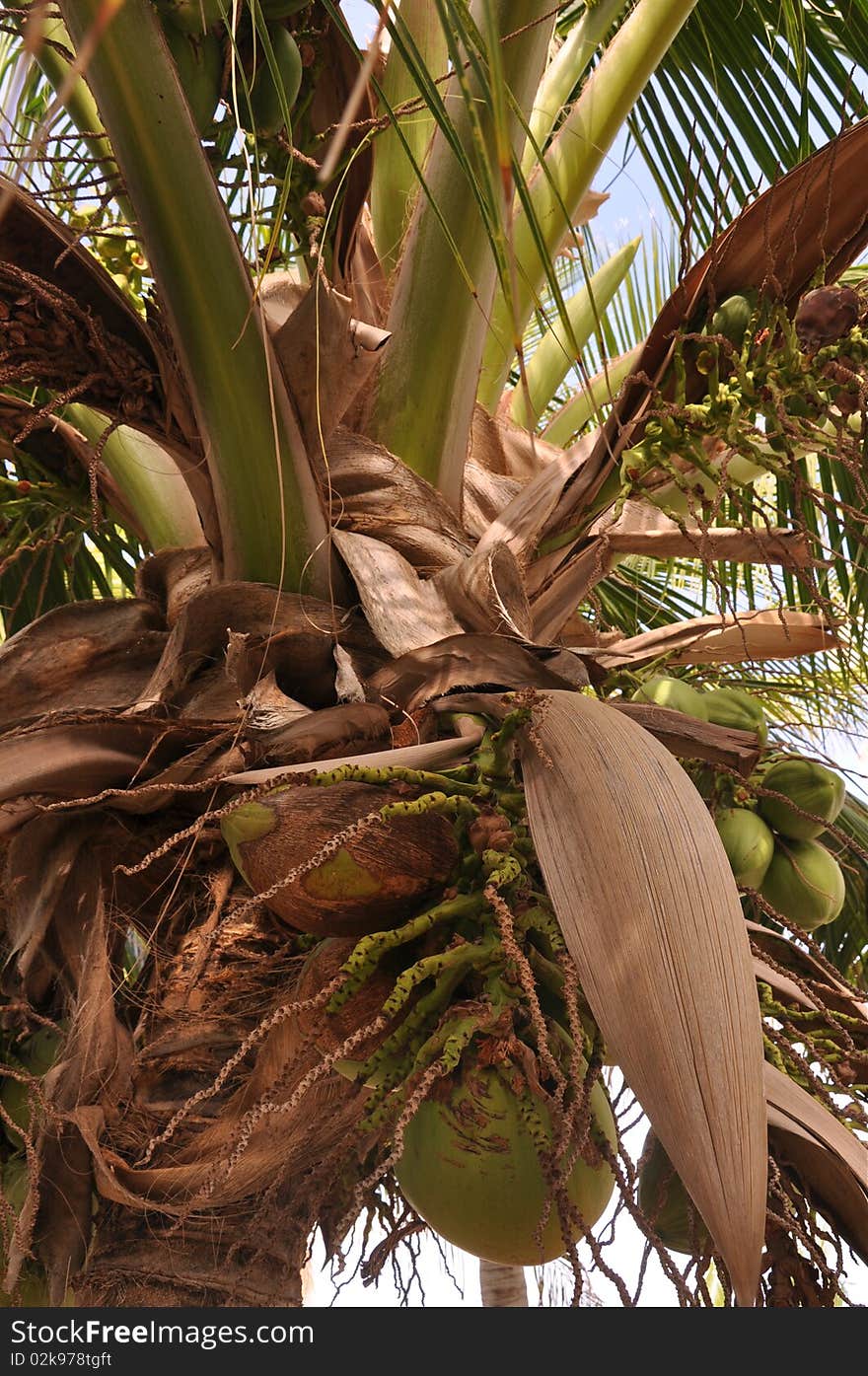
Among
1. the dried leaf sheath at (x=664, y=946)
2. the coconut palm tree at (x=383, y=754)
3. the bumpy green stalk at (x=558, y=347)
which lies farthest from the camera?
the bumpy green stalk at (x=558, y=347)

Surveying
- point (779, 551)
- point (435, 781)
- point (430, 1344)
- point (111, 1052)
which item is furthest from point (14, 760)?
point (779, 551)

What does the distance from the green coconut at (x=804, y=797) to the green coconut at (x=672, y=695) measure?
144mm

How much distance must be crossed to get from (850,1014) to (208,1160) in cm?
67

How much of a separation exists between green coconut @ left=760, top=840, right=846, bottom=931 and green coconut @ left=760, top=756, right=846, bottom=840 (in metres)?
0.02

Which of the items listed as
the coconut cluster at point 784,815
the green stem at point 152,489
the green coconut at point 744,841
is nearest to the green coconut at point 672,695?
the coconut cluster at point 784,815

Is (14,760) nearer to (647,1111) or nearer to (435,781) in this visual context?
(435,781)

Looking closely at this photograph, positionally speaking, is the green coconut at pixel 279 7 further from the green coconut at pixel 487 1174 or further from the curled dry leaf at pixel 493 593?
the green coconut at pixel 487 1174

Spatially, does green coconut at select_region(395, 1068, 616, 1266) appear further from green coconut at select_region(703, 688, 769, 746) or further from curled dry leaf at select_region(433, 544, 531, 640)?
green coconut at select_region(703, 688, 769, 746)

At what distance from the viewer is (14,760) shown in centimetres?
127

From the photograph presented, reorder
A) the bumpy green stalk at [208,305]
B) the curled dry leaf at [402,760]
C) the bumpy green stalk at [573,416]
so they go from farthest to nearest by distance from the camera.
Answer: the bumpy green stalk at [573,416] → the bumpy green stalk at [208,305] → the curled dry leaf at [402,760]

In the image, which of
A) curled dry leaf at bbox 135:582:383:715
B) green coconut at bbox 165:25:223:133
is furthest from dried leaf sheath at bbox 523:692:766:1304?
green coconut at bbox 165:25:223:133

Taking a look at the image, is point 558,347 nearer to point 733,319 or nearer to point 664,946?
point 733,319

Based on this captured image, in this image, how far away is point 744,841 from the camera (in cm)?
151

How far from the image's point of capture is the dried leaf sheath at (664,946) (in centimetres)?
81
